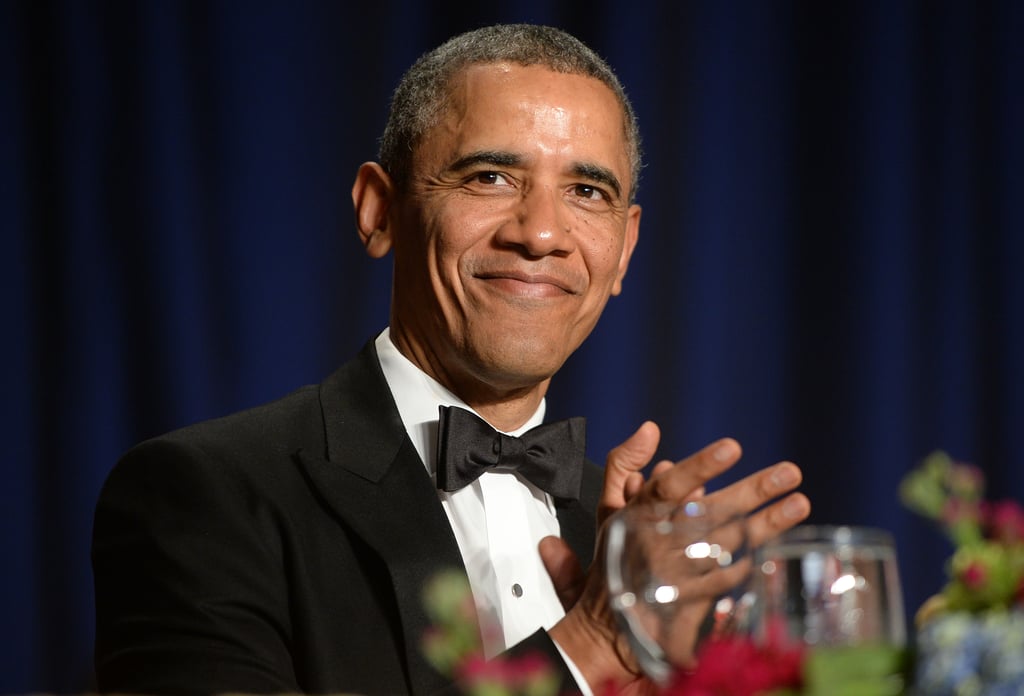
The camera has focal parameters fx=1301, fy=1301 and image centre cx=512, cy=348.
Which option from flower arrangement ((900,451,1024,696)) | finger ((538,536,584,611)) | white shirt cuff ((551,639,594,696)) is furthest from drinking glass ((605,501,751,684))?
finger ((538,536,584,611))

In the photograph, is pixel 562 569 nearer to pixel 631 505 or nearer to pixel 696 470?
pixel 631 505

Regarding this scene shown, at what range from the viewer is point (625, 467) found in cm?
155

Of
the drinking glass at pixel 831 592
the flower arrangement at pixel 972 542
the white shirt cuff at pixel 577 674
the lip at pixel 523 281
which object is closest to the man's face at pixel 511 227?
the lip at pixel 523 281

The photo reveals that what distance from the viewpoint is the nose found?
2.01 m

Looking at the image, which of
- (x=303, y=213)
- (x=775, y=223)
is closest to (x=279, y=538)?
(x=303, y=213)

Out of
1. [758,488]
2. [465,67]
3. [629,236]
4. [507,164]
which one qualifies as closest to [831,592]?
[758,488]

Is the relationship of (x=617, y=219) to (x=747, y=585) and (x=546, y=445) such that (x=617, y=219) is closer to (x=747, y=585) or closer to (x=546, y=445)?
(x=546, y=445)

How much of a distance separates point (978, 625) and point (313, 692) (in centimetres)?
117

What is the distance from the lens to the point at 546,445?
2.03 m

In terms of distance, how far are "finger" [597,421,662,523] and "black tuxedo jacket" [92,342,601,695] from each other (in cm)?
32

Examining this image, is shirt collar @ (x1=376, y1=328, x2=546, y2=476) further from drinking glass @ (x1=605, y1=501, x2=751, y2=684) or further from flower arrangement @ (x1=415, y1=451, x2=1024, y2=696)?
flower arrangement @ (x1=415, y1=451, x2=1024, y2=696)

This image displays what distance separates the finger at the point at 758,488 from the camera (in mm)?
1296

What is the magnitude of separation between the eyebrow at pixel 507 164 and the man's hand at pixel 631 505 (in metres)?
0.64

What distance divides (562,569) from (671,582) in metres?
0.75
